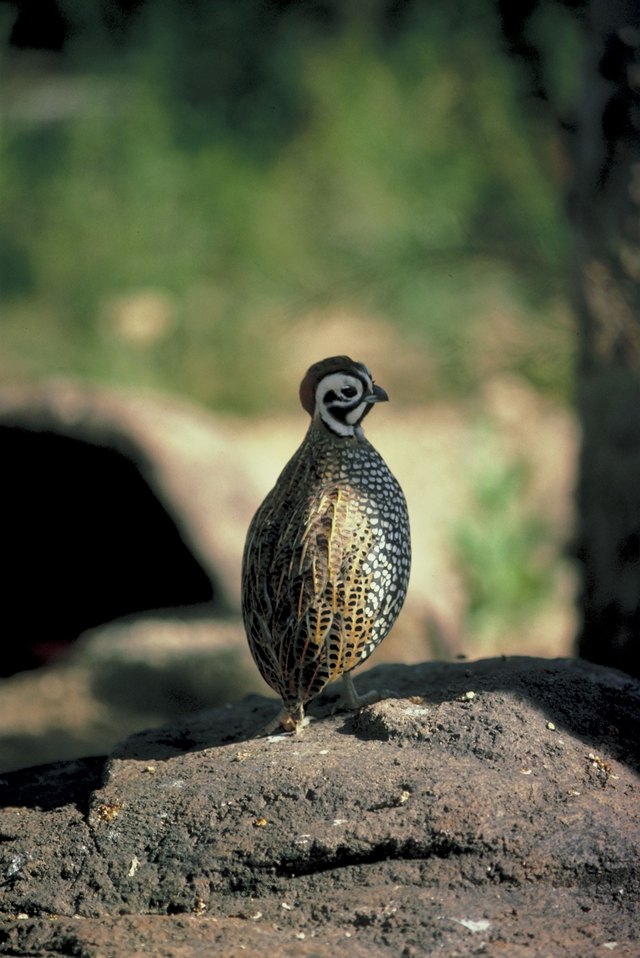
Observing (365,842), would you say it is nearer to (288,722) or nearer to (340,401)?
(288,722)

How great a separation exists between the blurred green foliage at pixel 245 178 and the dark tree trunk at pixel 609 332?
247 cm

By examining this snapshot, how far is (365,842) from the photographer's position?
326 centimetres

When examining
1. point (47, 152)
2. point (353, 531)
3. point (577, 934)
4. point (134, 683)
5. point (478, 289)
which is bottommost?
point (577, 934)

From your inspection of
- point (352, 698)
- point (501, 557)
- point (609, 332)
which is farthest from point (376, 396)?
point (501, 557)

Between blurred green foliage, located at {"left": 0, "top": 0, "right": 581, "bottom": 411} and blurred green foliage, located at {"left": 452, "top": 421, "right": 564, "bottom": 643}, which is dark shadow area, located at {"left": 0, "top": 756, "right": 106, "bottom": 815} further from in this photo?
blurred green foliage, located at {"left": 0, "top": 0, "right": 581, "bottom": 411}

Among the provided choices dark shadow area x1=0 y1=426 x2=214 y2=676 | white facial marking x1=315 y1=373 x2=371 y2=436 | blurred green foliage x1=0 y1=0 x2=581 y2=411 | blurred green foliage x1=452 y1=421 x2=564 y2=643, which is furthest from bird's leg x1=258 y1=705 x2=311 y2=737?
blurred green foliage x1=0 y1=0 x2=581 y2=411

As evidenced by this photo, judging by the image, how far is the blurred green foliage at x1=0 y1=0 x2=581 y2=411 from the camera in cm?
1035

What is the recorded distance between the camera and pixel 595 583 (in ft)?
20.3

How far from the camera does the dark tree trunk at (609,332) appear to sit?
5602 mm

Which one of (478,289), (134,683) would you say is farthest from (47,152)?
(134,683)

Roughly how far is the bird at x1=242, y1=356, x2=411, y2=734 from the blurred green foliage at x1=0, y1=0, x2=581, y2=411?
4690 millimetres

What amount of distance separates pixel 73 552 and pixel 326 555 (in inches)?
172

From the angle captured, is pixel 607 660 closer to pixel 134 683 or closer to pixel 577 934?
pixel 134 683

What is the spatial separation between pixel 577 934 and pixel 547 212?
7.93 m
